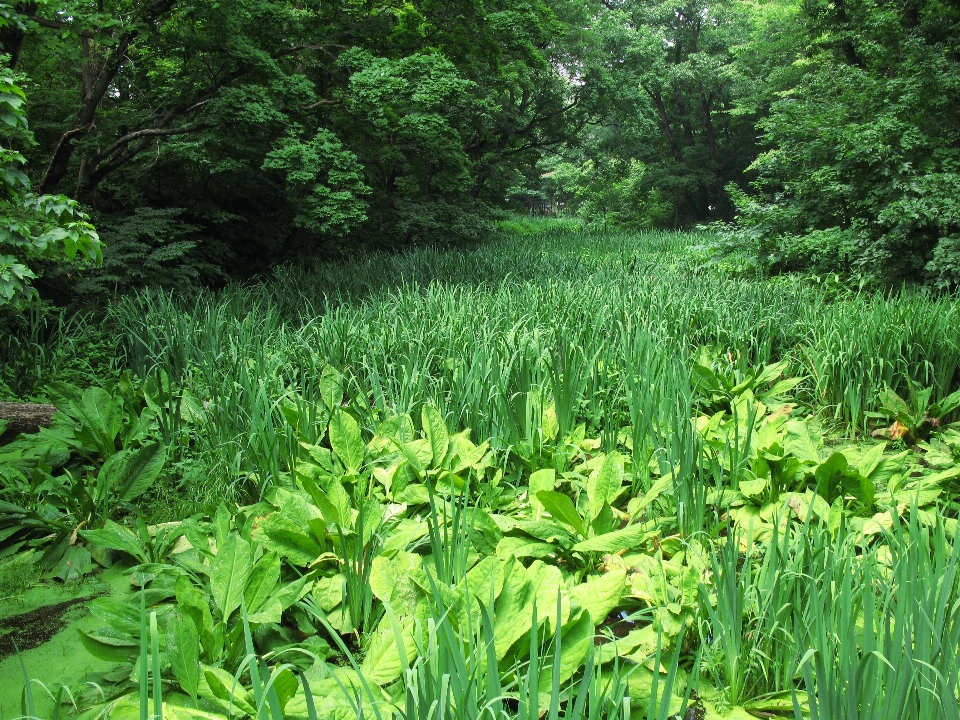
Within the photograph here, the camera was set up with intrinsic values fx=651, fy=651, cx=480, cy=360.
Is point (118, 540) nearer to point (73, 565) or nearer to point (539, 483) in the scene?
point (73, 565)

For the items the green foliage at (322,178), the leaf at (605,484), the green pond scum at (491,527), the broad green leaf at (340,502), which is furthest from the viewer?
the green foliage at (322,178)

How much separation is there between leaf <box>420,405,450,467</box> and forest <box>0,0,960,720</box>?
0.4 inches

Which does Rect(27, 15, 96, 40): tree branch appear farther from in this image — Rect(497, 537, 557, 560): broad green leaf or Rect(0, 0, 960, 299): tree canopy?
Rect(497, 537, 557, 560): broad green leaf

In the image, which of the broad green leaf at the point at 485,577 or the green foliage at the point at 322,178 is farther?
the green foliage at the point at 322,178

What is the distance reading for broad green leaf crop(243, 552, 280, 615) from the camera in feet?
4.76

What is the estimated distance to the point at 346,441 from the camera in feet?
6.97

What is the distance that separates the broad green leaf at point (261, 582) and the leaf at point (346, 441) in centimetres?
61

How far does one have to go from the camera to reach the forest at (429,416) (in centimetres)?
120

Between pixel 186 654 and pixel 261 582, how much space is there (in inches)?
11.9

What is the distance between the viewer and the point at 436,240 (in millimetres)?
9742

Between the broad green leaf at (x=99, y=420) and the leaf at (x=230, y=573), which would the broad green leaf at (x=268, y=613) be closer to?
the leaf at (x=230, y=573)

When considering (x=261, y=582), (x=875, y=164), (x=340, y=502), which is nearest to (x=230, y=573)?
(x=261, y=582)

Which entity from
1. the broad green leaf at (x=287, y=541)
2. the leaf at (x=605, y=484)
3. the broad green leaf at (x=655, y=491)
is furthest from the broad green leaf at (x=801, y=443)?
the broad green leaf at (x=287, y=541)

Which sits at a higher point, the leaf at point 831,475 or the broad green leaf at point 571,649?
the leaf at point 831,475
